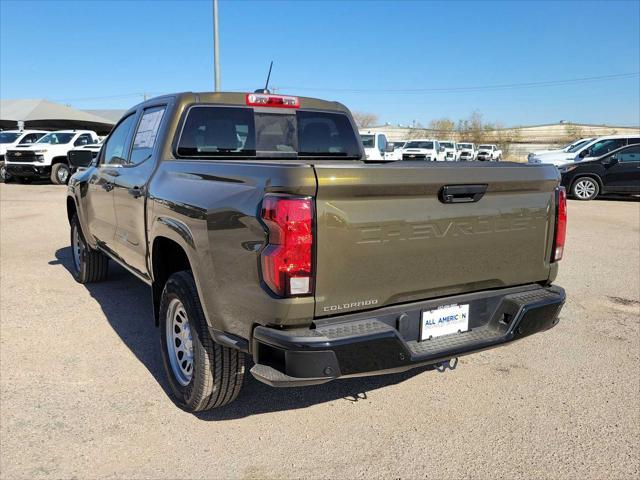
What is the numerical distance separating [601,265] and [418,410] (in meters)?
5.29

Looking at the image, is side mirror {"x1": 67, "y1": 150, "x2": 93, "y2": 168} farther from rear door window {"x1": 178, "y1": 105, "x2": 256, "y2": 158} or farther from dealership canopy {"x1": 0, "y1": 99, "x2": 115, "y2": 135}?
dealership canopy {"x1": 0, "y1": 99, "x2": 115, "y2": 135}

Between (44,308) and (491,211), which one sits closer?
(491,211)

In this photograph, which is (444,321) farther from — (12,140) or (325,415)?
(12,140)

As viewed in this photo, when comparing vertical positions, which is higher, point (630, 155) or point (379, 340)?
point (630, 155)

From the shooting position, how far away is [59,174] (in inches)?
784

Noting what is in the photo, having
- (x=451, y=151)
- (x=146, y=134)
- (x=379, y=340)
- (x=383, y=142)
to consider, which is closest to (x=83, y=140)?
(x=383, y=142)

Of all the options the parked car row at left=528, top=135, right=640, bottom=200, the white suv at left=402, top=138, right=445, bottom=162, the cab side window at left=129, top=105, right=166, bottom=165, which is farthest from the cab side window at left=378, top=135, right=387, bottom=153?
the white suv at left=402, top=138, right=445, bottom=162

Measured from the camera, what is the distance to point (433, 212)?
105 inches

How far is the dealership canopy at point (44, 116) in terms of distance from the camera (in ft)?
133

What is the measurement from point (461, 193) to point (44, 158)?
20332 millimetres

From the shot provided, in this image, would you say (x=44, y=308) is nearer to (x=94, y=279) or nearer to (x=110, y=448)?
(x=94, y=279)

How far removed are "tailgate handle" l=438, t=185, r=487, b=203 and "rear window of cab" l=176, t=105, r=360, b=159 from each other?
1.96 metres

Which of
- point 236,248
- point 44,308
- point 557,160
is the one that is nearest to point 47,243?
point 44,308

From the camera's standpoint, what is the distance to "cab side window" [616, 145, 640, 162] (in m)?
15.0
